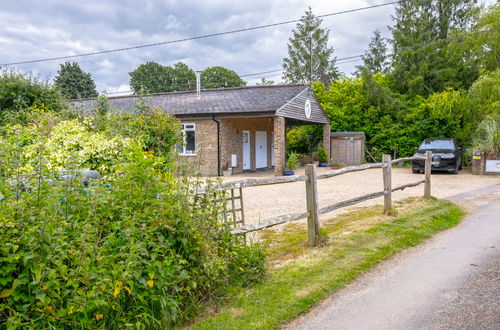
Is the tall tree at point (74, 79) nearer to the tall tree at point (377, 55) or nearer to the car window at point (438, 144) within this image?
the tall tree at point (377, 55)

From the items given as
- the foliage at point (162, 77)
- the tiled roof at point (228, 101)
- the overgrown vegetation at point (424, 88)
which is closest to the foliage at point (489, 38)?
the overgrown vegetation at point (424, 88)

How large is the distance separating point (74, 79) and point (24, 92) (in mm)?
30704

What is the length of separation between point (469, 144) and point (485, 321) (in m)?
20.2

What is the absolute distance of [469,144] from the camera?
21438 millimetres

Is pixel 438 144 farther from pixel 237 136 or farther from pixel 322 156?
pixel 237 136

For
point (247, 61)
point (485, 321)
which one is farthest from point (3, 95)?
point (247, 61)

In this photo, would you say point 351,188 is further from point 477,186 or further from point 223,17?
point 223,17

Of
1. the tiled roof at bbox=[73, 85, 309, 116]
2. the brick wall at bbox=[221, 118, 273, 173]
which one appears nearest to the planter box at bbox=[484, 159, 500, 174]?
the tiled roof at bbox=[73, 85, 309, 116]

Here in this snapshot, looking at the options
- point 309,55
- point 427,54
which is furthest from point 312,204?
point 309,55

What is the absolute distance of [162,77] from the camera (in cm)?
6272

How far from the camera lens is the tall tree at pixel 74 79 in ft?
142

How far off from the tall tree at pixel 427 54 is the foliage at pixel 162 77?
125ft

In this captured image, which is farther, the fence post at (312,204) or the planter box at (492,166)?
the planter box at (492,166)

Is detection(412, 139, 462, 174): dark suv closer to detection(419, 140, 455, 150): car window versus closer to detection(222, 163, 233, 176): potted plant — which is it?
detection(419, 140, 455, 150): car window
